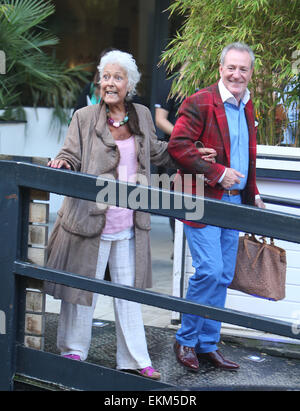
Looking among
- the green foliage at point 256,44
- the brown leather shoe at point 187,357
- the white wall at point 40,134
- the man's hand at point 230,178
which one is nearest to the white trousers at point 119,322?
the brown leather shoe at point 187,357

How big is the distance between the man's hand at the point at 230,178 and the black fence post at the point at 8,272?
119 cm

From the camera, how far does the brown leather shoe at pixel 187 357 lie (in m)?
4.16

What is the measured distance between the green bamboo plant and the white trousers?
443 centimetres

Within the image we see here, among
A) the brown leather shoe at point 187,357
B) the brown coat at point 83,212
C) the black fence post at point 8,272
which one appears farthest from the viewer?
the brown leather shoe at point 187,357

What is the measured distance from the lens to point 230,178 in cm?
390

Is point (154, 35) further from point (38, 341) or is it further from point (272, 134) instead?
point (38, 341)

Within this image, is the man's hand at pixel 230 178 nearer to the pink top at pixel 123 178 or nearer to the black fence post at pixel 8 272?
the pink top at pixel 123 178

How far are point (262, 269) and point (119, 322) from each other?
815 millimetres

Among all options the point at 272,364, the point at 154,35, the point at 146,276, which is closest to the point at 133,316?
the point at 146,276

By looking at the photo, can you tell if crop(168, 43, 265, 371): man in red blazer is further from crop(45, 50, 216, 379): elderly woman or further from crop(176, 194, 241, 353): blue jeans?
crop(45, 50, 216, 379): elderly woman

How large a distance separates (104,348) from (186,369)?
56 centimetres

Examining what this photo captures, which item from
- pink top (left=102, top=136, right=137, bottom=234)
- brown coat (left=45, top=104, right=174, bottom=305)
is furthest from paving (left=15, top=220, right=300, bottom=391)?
pink top (left=102, top=136, right=137, bottom=234)

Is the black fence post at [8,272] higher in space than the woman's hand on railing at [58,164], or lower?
lower

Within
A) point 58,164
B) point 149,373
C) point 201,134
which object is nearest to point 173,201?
point 58,164
